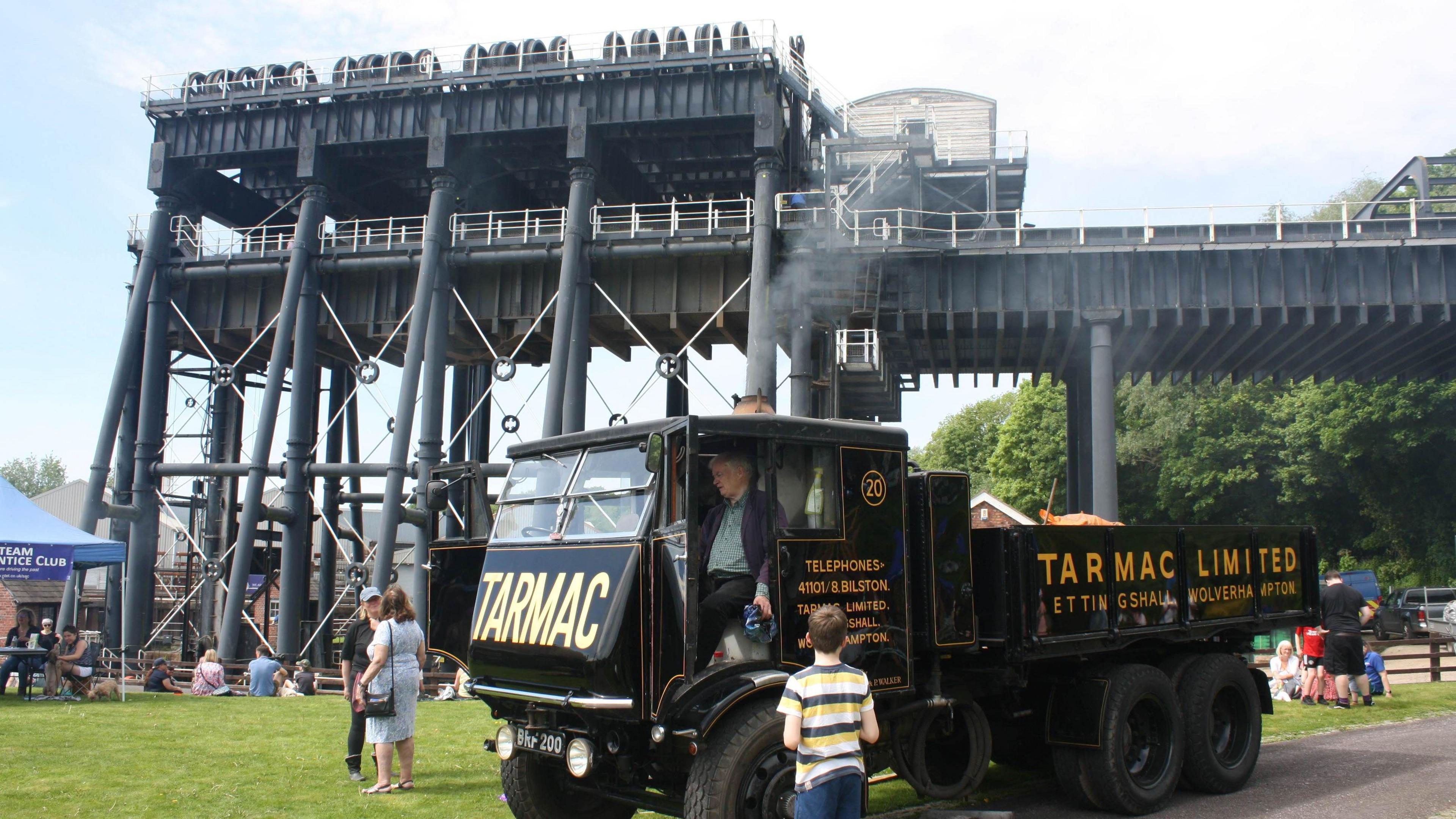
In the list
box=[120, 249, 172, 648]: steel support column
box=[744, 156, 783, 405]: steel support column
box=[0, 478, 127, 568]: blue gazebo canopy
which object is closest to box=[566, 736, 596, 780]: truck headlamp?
box=[0, 478, 127, 568]: blue gazebo canopy

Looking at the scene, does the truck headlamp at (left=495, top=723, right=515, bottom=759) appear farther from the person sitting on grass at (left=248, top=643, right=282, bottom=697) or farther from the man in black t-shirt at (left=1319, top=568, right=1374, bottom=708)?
the person sitting on grass at (left=248, top=643, right=282, bottom=697)

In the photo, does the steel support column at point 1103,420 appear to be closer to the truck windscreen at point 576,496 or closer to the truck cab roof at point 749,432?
the truck cab roof at point 749,432

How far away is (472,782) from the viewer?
30.0 feet

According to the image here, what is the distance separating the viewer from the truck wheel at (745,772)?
5555 millimetres

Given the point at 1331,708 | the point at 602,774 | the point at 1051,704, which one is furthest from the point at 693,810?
the point at 1331,708

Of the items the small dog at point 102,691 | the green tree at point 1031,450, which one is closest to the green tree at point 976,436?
the green tree at point 1031,450

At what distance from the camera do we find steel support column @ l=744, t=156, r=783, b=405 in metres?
24.3

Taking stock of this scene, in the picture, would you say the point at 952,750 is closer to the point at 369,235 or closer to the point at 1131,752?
the point at 1131,752

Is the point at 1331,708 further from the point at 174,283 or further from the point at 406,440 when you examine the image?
the point at 174,283

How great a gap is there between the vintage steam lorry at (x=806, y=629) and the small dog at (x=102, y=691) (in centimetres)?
1114

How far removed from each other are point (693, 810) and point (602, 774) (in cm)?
96

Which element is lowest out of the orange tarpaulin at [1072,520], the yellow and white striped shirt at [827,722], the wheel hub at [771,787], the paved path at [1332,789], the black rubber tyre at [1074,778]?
the paved path at [1332,789]

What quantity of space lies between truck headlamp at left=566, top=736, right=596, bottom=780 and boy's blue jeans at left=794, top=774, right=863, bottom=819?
1.39m

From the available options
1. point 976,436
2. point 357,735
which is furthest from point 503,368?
point 976,436
